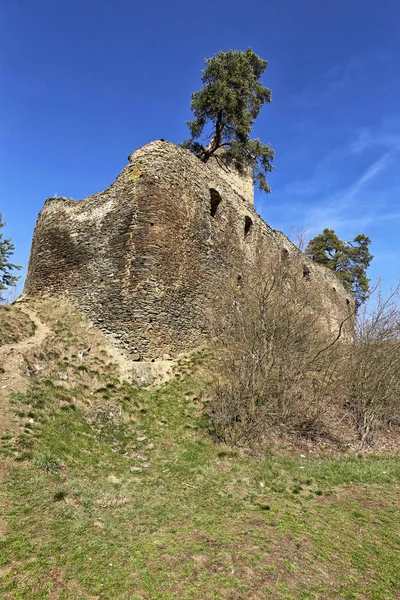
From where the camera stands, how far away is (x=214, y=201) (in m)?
17.2

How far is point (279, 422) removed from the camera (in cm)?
1067

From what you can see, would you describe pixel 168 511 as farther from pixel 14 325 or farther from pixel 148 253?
pixel 148 253

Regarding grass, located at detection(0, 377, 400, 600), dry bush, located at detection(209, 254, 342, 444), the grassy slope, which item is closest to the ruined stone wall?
dry bush, located at detection(209, 254, 342, 444)

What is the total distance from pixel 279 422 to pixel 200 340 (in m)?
4.76

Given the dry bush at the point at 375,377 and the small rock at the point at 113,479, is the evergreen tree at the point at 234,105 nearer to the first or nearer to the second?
the dry bush at the point at 375,377

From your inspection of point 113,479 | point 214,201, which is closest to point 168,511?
point 113,479

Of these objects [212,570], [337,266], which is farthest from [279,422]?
[337,266]

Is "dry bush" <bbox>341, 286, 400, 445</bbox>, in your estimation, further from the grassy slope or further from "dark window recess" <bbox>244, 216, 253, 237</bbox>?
"dark window recess" <bbox>244, 216, 253, 237</bbox>

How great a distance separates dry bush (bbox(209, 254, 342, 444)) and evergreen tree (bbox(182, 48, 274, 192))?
1280cm

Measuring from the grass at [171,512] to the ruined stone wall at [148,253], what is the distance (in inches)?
123

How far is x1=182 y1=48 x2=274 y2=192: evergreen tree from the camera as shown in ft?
72.9

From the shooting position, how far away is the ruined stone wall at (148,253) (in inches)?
501

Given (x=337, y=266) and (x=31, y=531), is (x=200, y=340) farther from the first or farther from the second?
(x=337, y=266)

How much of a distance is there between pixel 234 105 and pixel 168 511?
71.4 ft
